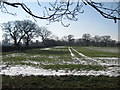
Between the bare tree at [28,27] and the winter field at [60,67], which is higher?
the bare tree at [28,27]

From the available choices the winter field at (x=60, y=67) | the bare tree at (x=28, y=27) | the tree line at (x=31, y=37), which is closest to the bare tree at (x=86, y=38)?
the tree line at (x=31, y=37)

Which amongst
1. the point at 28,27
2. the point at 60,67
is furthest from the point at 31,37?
the point at 60,67

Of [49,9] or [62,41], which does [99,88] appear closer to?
[49,9]

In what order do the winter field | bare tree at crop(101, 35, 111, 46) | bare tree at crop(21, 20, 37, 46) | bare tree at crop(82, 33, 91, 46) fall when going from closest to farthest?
1. the winter field
2. bare tree at crop(21, 20, 37, 46)
3. bare tree at crop(101, 35, 111, 46)
4. bare tree at crop(82, 33, 91, 46)

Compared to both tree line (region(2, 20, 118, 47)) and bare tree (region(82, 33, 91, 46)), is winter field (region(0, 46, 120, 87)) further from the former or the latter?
bare tree (region(82, 33, 91, 46))

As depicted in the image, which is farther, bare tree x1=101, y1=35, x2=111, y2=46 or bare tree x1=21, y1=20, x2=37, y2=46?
bare tree x1=101, y1=35, x2=111, y2=46

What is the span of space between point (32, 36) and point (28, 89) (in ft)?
209

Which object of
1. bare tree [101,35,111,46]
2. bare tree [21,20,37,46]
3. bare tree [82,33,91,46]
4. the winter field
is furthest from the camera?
bare tree [82,33,91,46]

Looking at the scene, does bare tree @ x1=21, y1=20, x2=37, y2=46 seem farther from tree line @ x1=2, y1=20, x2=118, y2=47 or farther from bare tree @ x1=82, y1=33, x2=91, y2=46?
bare tree @ x1=82, y1=33, x2=91, y2=46

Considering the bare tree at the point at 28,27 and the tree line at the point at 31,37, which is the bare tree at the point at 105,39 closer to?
the tree line at the point at 31,37

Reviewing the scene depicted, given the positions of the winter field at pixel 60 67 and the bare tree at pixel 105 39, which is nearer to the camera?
the winter field at pixel 60 67

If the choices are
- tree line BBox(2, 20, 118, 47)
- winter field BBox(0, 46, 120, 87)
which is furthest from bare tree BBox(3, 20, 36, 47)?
winter field BBox(0, 46, 120, 87)

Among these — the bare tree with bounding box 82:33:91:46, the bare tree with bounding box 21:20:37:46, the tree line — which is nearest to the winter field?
the tree line

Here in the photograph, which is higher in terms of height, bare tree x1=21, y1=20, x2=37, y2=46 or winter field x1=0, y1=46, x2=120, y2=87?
bare tree x1=21, y1=20, x2=37, y2=46
